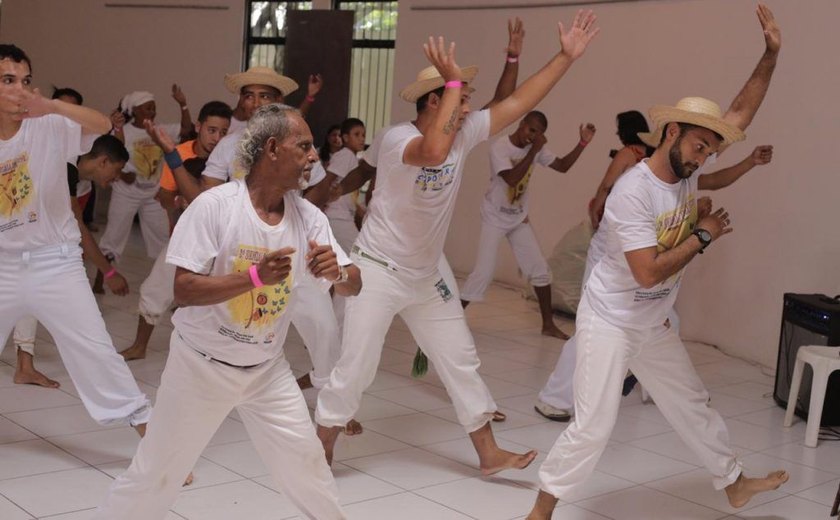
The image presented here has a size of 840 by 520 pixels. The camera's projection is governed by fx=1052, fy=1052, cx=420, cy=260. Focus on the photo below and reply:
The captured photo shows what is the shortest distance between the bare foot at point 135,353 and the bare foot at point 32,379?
0.66 meters

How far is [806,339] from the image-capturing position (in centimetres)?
617

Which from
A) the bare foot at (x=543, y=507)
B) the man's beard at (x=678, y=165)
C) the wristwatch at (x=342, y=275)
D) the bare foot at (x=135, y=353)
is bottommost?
the bare foot at (x=135, y=353)

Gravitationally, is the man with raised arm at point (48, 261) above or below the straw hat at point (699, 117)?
below

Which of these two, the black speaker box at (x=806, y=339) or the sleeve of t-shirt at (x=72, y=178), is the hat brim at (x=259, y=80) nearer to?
the sleeve of t-shirt at (x=72, y=178)

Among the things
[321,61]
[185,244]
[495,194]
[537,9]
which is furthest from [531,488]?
[321,61]

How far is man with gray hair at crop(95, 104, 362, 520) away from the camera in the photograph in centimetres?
305

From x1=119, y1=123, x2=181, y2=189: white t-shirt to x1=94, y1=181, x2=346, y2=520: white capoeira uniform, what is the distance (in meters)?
5.51

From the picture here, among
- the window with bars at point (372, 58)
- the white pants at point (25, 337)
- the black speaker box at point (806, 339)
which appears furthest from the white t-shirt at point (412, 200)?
the window with bars at point (372, 58)

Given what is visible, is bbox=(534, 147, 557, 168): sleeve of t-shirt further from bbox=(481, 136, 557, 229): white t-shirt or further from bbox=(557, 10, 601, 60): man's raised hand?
bbox=(557, 10, 601, 60): man's raised hand

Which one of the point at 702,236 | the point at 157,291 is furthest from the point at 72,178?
the point at 702,236

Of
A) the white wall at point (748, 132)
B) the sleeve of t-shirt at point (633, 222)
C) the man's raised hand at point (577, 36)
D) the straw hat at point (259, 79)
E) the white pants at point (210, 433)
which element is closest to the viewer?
the white pants at point (210, 433)

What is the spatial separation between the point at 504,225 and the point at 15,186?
4176 millimetres

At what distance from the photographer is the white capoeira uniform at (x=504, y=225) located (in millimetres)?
7754

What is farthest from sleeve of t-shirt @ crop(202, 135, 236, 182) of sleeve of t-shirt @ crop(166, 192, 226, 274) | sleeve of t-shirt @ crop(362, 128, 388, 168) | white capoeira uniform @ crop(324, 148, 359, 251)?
white capoeira uniform @ crop(324, 148, 359, 251)
